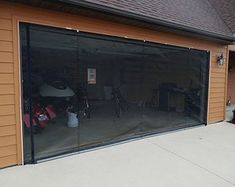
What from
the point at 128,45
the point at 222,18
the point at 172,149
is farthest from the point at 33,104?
the point at 222,18

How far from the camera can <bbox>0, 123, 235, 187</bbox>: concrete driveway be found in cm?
307

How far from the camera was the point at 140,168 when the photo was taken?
11.4 ft

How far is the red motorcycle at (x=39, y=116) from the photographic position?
3.66 meters

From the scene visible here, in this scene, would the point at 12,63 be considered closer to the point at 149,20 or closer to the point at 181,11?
the point at 149,20

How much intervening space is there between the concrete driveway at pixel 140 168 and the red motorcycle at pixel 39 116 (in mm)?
635

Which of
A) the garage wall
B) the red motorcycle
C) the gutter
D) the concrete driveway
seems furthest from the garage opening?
the gutter

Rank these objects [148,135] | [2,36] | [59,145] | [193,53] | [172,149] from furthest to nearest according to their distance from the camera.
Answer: [193,53], [148,135], [172,149], [59,145], [2,36]

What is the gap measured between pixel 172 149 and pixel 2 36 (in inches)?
137

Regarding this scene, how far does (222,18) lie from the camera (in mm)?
7492

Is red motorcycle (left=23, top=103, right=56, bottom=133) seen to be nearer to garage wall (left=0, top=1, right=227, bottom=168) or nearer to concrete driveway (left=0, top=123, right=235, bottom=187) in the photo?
garage wall (left=0, top=1, right=227, bottom=168)

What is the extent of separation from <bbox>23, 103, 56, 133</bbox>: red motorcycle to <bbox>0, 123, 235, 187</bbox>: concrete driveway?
635 millimetres

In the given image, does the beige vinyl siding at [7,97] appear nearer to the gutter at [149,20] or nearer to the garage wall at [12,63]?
the garage wall at [12,63]

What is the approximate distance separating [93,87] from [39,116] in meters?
1.12

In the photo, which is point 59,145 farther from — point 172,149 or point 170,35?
point 170,35
